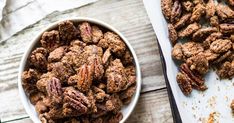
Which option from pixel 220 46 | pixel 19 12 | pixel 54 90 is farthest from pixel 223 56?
pixel 19 12

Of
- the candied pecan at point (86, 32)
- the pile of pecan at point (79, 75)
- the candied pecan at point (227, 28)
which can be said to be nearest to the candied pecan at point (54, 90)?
the pile of pecan at point (79, 75)

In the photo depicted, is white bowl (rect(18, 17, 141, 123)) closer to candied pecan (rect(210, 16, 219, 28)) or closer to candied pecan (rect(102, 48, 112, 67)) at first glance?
candied pecan (rect(102, 48, 112, 67))

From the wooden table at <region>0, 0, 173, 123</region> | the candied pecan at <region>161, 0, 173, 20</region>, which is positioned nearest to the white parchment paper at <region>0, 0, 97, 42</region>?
the wooden table at <region>0, 0, 173, 123</region>

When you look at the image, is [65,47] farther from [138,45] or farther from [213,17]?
[213,17]

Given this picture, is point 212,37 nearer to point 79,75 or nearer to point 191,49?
point 191,49

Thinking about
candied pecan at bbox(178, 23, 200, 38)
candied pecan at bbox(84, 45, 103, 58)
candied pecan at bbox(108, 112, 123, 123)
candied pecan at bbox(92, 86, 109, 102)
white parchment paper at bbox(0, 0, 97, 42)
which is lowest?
candied pecan at bbox(108, 112, 123, 123)

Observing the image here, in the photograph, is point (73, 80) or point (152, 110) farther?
point (152, 110)

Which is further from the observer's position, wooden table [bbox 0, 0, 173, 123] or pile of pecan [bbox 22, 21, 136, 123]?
wooden table [bbox 0, 0, 173, 123]
